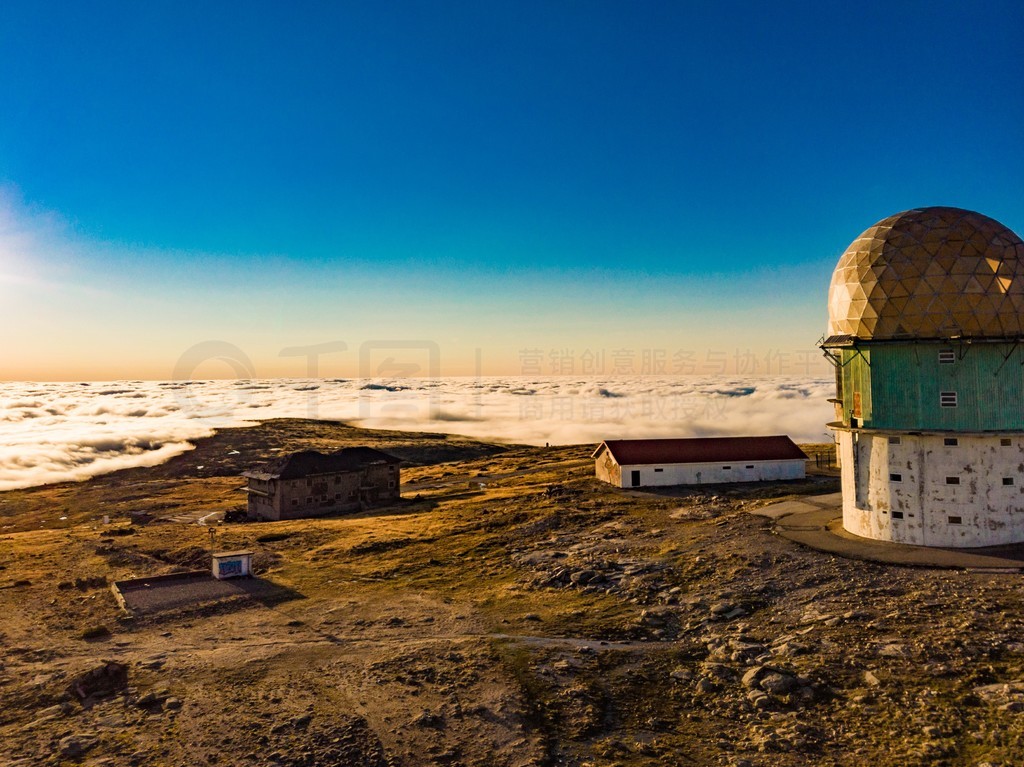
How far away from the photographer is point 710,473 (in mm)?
51625

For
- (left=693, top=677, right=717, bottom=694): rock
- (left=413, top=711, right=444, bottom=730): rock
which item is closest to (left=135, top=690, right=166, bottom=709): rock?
(left=413, top=711, right=444, bottom=730): rock

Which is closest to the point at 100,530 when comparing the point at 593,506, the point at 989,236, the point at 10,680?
the point at 10,680

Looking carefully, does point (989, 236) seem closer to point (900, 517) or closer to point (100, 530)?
point (900, 517)

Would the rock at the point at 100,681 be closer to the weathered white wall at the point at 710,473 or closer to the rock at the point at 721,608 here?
the rock at the point at 721,608

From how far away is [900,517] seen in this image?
27.8 meters

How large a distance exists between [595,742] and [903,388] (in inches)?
818

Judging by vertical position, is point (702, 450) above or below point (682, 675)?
above

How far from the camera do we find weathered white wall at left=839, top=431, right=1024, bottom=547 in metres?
26.5

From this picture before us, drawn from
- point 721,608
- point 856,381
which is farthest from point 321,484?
point 856,381

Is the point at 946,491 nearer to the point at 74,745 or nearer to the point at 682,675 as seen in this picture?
the point at 682,675

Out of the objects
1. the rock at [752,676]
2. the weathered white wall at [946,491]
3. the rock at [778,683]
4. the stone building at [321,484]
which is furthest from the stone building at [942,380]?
the stone building at [321,484]

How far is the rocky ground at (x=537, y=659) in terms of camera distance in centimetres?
1527

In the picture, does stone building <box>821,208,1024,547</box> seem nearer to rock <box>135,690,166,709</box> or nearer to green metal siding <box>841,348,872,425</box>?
green metal siding <box>841,348,872,425</box>

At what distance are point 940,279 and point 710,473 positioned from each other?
2697 centimetres
